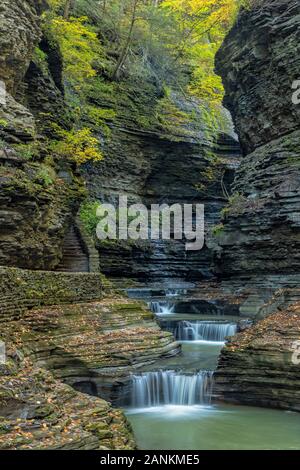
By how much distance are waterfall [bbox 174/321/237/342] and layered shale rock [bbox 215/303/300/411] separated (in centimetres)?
539

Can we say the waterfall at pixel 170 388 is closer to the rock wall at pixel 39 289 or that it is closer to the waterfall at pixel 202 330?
the rock wall at pixel 39 289

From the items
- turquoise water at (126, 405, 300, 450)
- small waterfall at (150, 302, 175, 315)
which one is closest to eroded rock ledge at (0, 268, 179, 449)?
turquoise water at (126, 405, 300, 450)

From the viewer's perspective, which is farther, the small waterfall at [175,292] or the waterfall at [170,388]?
the small waterfall at [175,292]

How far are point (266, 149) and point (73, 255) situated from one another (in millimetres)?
11196

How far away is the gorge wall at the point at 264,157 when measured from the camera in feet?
68.7

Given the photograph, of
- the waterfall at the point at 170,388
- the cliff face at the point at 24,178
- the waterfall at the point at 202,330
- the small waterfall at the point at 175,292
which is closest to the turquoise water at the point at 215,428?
the waterfall at the point at 170,388

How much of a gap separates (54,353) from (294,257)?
12.9 m

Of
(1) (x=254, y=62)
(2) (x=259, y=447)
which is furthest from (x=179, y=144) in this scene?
(2) (x=259, y=447)

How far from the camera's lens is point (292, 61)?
2250cm

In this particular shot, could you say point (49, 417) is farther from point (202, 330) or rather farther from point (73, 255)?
point (73, 255)

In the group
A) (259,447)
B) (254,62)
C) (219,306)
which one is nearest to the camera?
(259,447)

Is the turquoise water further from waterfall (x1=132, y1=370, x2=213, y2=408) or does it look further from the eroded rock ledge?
the eroded rock ledge

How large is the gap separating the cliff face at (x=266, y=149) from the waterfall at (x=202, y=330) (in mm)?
4633
